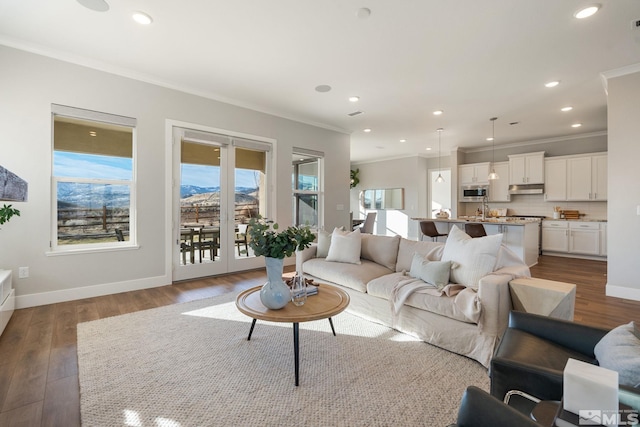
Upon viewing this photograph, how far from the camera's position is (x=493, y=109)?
5.19 m

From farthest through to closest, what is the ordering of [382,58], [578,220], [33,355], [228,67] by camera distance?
[578,220] → [228,67] → [382,58] → [33,355]

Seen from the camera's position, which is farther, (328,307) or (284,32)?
(284,32)

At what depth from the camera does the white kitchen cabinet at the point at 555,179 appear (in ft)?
22.5

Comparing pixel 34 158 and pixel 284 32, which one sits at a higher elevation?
pixel 284 32

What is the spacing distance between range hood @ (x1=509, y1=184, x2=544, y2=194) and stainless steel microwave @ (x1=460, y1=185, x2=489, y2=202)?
0.59 m

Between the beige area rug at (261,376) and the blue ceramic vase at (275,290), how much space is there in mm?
464

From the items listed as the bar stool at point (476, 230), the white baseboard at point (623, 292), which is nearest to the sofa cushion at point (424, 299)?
the white baseboard at point (623, 292)

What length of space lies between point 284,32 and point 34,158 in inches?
121

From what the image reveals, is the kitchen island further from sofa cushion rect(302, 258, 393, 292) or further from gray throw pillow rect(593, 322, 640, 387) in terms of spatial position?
gray throw pillow rect(593, 322, 640, 387)

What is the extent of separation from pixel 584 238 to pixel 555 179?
1491 millimetres

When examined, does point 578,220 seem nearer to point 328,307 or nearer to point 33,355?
point 328,307

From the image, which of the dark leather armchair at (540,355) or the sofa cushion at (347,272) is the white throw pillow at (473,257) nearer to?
the dark leather armchair at (540,355)

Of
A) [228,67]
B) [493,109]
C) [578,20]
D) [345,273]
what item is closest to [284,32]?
[228,67]

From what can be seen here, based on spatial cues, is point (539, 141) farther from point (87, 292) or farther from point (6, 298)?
point (6, 298)
